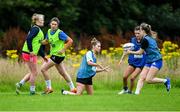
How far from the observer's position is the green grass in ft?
51.9

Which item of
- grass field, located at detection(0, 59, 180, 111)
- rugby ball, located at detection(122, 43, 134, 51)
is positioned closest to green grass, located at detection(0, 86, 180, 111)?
grass field, located at detection(0, 59, 180, 111)

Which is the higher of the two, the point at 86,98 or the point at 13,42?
the point at 13,42

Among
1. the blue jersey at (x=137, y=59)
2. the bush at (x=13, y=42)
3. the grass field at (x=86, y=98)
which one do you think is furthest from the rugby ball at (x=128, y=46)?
the bush at (x=13, y=42)

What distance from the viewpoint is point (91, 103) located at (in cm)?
1680

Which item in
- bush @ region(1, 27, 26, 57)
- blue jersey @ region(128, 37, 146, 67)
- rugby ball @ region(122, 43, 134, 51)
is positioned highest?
bush @ region(1, 27, 26, 57)

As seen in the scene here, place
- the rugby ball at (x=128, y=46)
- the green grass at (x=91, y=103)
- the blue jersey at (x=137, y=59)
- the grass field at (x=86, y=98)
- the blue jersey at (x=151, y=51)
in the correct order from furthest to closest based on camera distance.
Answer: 1. the blue jersey at (x=137, y=59)
2. the rugby ball at (x=128, y=46)
3. the blue jersey at (x=151, y=51)
4. the grass field at (x=86, y=98)
5. the green grass at (x=91, y=103)

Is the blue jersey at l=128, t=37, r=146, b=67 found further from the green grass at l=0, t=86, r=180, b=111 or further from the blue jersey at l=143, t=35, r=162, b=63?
the green grass at l=0, t=86, r=180, b=111

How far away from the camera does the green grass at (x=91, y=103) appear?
15.8 metres

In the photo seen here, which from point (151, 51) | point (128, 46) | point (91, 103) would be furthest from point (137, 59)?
point (91, 103)

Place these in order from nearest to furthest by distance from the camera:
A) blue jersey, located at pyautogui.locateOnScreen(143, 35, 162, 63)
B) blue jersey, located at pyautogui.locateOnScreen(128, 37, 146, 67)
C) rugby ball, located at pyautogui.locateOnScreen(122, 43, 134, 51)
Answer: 1. blue jersey, located at pyautogui.locateOnScreen(143, 35, 162, 63)
2. rugby ball, located at pyautogui.locateOnScreen(122, 43, 134, 51)
3. blue jersey, located at pyautogui.locateOnScreen(128, 37, 146, 67)

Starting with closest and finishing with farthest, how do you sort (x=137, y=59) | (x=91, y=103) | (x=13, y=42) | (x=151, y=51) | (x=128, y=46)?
1. (x=91, y=103)
2. (x=151, y=51)
3. (x=128, y=46)
4. (x=137, y=59)
5. (x=13, y=42)

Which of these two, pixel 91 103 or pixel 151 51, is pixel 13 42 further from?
pixel 91 103

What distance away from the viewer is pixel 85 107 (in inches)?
629

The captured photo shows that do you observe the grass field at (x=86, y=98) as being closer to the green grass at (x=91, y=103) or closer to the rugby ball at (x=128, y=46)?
the green grass at (x=91, y=103)
